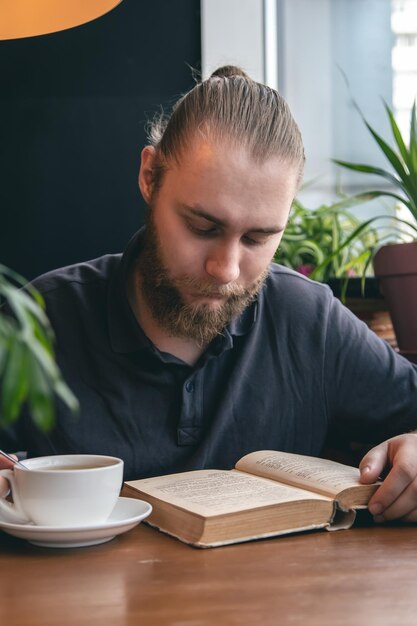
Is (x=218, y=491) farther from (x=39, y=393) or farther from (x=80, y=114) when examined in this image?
(x=80, y=114)

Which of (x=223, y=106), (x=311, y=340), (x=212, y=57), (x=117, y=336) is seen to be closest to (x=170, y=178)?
(x=223, y=106)

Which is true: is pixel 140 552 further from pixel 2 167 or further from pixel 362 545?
pixel 2 167

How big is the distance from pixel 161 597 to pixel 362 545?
0.94 ft

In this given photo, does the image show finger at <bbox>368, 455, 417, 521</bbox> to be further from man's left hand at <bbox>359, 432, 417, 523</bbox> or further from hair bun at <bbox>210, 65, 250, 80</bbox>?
hair bun at <bbox>210, 65, 250, 80</bbox>

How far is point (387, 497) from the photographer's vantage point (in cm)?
107

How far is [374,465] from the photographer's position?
1.14m

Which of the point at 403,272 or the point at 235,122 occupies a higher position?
the point at 235,122

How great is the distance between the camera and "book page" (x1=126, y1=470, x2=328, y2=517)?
3.29ft

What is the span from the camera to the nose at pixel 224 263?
137cm

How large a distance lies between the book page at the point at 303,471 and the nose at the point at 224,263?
0.28 metres

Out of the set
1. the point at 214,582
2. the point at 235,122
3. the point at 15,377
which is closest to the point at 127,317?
the point at 235,122

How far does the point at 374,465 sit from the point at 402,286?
30.5 inches

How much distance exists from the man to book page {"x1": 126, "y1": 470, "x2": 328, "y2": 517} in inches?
11.1

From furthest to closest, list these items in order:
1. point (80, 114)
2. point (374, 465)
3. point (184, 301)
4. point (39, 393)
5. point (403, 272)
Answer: point (80, 114), point (403, 272), point (184, 301), point (374, 465), point (39, 393)
